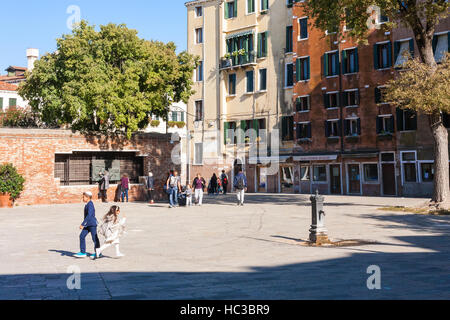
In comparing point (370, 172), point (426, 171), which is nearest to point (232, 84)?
Result: point (370, 172)

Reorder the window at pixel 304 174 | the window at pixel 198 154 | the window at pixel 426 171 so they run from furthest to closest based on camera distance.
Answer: the window at pixel 198 154
the window at pixel 304 174
the window at pixel 426 171

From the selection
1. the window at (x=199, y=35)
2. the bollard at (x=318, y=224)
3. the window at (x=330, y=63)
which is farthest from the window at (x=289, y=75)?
the bollard at (x=318, y=224)

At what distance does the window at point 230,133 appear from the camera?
4597 centimetres

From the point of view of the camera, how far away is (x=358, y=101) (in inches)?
1470

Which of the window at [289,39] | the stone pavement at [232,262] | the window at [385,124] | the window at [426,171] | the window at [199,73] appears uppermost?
the window at [289,39]

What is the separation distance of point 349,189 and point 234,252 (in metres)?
28.8

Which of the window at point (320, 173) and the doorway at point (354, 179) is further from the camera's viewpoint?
the window at point (320, 173)

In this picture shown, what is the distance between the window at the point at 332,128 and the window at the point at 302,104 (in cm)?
252

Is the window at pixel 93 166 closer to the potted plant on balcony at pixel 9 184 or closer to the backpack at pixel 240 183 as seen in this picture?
the potted plant on balcony at pixel 9 184

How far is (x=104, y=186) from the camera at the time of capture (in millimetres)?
29562

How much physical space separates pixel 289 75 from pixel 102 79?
732 inches

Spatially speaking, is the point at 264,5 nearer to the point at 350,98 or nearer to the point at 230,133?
the point at 230,133
